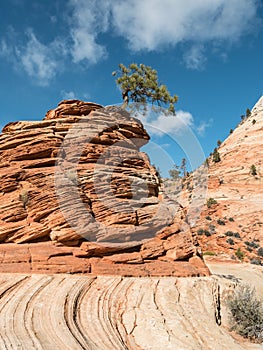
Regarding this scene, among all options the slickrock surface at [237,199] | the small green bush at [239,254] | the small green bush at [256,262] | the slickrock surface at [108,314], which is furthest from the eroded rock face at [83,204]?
the slickrock surface at [237,199]

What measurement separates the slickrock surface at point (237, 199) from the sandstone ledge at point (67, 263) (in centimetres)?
2249

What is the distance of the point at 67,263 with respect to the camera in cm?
1255

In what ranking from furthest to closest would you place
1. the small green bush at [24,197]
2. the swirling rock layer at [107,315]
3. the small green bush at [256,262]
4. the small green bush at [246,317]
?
the small green bush at [256,262] → the small green bush at [24,197] → the small green bush at [246,317] → the swirling rock layer at [107,315]

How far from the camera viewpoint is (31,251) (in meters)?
12.7

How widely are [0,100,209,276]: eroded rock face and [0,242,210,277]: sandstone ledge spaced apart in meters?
0.04

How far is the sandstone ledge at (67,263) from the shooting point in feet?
39.8

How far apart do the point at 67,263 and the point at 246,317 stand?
7.31 meters

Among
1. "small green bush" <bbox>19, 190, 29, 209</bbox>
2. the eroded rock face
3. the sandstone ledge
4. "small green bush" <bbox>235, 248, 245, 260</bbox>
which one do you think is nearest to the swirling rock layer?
the sandstone ledge

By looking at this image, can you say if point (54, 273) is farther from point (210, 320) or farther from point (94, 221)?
point (210, 320)

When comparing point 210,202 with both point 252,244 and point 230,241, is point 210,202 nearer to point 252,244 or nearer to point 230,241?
point 252,244

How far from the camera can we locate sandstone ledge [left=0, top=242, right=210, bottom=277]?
477 inches

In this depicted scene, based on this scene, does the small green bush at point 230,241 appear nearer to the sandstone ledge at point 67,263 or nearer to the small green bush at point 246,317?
the sandstone ledge at point 67,263

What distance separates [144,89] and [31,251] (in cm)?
1615

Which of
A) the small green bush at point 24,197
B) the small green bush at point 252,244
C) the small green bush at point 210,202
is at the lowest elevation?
the small green bush at point 24,197
